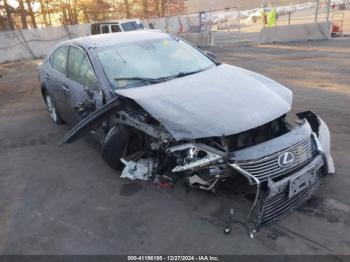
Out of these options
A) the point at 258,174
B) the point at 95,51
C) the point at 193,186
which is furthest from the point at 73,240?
the point at 95,51

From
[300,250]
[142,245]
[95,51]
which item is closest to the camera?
[300,250]

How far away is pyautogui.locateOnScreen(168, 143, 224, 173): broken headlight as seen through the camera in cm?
323

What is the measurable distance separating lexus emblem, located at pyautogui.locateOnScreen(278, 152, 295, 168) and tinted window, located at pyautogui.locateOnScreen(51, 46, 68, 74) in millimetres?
3728

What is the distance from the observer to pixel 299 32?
651 inches

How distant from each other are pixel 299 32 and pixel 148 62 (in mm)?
13868

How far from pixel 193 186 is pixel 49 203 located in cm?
172

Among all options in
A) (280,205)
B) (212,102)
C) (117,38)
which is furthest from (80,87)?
(280,205)

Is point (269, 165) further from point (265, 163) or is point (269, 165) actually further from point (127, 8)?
point (127, 8)

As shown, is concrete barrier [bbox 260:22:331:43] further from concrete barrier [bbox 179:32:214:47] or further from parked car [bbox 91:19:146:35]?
parked car [bbox 91:19:146:35]

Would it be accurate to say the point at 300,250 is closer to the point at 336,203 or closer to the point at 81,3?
the point at 336,203

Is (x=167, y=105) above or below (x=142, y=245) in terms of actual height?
above

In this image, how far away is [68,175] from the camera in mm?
4801

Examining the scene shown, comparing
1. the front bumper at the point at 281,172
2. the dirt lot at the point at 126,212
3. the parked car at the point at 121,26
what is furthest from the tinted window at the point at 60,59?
the parked car at the point at 121,26

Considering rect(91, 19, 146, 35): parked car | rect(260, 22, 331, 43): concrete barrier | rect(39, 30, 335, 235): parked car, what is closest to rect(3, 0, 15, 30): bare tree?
rect(91, 19, 146, 35): parked car
